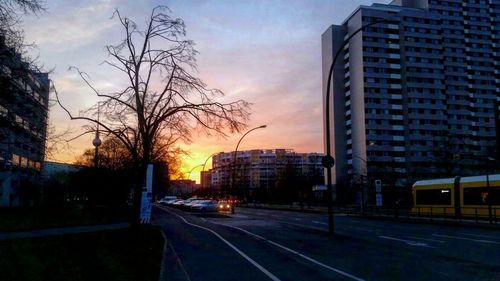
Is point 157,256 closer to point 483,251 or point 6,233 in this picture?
point 483,251

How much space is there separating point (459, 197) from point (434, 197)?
3.15m

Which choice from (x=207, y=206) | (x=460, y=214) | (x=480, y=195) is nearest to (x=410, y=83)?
(x=207, y=206)

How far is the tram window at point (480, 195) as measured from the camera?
113ft

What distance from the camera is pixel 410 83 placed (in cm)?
13088

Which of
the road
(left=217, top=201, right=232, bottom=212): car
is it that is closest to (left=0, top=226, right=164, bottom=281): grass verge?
the road

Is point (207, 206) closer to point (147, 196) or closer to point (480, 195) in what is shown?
point (480, 195)

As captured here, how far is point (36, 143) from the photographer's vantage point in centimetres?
2227

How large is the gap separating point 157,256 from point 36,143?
10644 millimetres

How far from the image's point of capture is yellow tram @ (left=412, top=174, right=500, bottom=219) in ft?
113

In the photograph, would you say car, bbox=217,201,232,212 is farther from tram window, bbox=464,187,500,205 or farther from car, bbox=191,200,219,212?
tram window, bbox=464,187,500,205

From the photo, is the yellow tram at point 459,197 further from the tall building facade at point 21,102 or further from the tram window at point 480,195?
the tall building facade at point 21,102

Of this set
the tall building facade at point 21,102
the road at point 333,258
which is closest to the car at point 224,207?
the tall building facade at point 21,102

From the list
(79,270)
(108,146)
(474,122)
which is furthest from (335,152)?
(79,270)

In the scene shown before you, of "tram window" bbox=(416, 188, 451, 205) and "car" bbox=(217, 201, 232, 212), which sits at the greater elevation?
"tram window" bbox=(416, 188, 451, 205)
